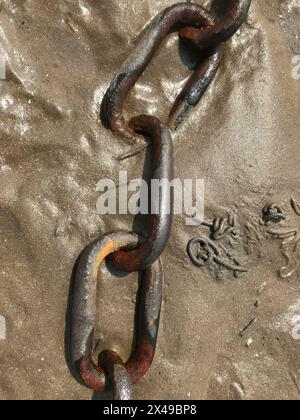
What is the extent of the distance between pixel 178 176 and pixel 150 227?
1.59 feet

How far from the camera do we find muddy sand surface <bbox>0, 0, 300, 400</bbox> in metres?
3.31

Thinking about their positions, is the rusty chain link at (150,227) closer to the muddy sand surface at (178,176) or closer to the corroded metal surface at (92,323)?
the corroded metal surface at (92,323)

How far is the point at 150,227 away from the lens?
3266mm

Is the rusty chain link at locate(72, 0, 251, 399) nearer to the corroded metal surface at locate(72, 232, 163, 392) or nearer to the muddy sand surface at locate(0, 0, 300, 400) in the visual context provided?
the corroded metal surface at locate(72, 232, 163, 392)

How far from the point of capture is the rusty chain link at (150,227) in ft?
10.7

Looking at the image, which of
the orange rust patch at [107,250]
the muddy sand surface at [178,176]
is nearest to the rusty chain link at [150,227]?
the orange rust patch at [107,250]

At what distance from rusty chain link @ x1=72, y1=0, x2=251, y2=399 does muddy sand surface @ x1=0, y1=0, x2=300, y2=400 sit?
10 cm

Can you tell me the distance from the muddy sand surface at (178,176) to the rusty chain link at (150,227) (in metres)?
0.10

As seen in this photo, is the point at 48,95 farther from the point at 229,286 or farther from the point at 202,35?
the point at 229,286

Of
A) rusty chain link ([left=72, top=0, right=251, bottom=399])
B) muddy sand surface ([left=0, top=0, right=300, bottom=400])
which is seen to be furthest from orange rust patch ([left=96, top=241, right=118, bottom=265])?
muddy sand surface ([left=0, top=0, right=300, bottom=400])

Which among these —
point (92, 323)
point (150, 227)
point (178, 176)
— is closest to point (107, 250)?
point (150, 227)

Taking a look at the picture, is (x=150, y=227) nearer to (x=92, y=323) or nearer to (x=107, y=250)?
(x=107, y=250)

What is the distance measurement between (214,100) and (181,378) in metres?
2.06
